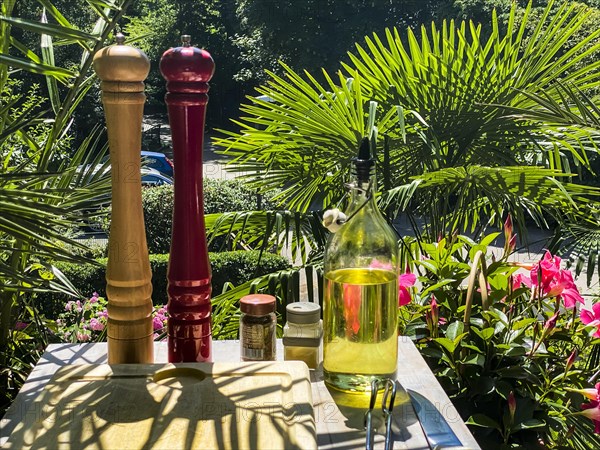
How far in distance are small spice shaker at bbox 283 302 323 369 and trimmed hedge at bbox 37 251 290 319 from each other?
371 cm

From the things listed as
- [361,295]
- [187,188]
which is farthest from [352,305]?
[187,188]

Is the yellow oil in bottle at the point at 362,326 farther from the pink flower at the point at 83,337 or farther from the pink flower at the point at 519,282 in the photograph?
the pink flower at the point at 83,337

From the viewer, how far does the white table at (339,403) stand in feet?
3.14

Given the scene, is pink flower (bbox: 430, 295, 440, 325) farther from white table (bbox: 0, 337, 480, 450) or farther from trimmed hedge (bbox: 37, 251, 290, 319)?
trimmed hedge (bbox: 37, 251, 290, 319)

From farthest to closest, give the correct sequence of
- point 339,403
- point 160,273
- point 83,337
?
point 160,273, point 83,337, point 339,403

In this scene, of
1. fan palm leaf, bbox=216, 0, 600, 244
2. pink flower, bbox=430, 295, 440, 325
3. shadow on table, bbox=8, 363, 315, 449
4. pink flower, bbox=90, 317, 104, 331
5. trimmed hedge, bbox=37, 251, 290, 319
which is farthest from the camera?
trimmed hedge, bbox=37, 251, 290, 319

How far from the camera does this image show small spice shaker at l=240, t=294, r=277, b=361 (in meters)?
1.11

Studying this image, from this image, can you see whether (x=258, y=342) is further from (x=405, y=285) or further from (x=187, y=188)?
(x=405, y=285)

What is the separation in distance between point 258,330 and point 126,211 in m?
0.26

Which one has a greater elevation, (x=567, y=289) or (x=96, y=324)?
(x=567, y=289)

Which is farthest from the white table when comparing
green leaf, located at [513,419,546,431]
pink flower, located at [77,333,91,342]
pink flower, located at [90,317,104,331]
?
pink flower, located at [90,317,104,331]

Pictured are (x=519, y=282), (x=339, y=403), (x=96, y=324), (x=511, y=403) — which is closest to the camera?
(x=339, y=403)

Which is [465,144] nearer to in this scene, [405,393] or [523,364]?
[523,364]

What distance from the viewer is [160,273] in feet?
18.5
